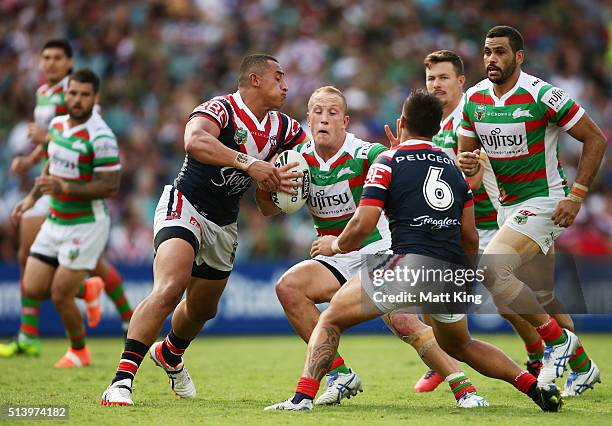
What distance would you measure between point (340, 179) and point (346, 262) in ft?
2.23

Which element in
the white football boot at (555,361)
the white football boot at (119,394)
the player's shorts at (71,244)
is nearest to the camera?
the white football boot at (119,394)

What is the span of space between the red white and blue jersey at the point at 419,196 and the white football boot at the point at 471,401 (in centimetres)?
113

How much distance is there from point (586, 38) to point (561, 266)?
7215 mm

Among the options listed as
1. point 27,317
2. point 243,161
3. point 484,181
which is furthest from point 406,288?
point 27,317

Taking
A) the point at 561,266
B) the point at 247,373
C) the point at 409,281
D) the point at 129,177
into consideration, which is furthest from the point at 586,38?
the point at 409,281

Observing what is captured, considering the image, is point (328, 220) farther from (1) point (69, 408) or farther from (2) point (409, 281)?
(1) point (69, 408)

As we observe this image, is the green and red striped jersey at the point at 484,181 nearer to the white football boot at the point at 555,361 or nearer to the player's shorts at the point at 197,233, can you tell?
the white football boot at the point at 555,361

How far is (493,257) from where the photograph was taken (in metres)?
7.91

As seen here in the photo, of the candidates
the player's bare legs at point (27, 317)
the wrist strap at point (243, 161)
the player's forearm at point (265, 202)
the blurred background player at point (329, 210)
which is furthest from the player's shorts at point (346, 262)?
the player's bare legs at point (27, 317)

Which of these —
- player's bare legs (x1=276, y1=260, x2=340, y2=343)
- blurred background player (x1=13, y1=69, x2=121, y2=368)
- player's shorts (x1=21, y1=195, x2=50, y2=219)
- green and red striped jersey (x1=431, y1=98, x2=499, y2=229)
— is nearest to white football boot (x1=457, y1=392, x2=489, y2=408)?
player's bare legs (x1=276, y1=260, x2=340, y2=343)

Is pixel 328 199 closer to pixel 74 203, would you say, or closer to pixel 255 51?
pixel 74 203

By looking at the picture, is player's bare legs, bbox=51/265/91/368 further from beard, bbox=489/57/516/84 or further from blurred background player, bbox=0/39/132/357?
beard, bbox=489/57/516/84

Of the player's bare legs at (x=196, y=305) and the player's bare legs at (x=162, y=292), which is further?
the player's bare legs at (x=196, y=305)

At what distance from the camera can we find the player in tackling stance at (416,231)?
6.68 metres
